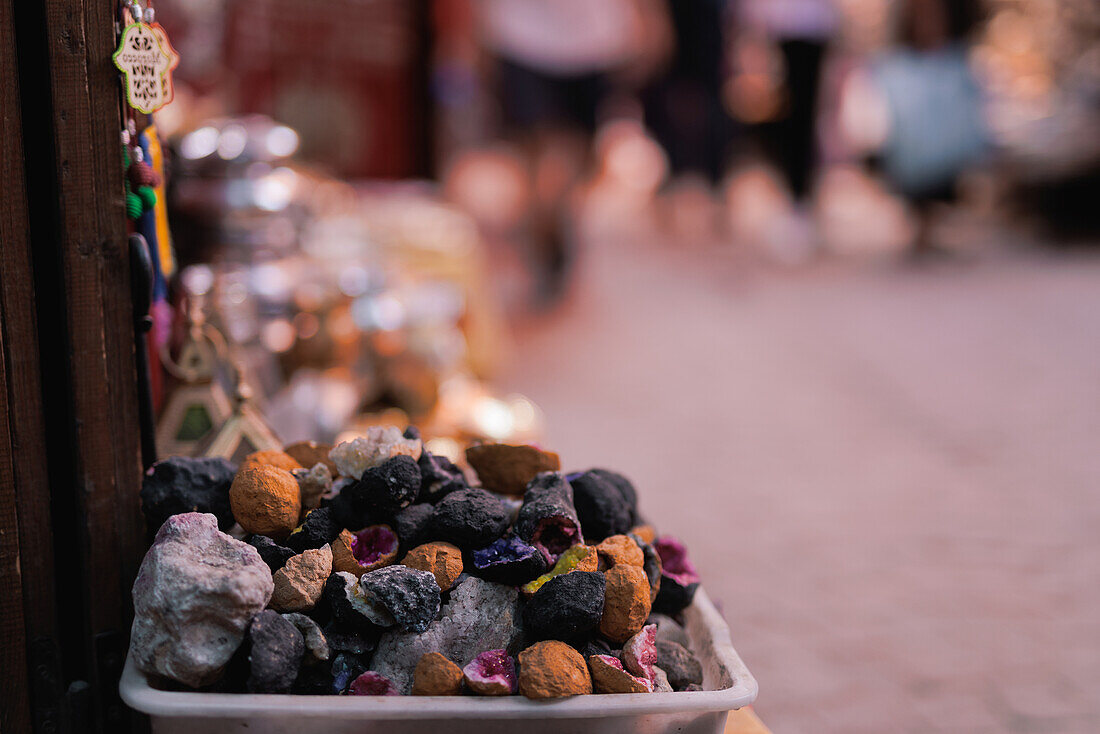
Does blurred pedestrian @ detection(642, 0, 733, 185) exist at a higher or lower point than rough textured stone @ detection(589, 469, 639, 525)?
higher

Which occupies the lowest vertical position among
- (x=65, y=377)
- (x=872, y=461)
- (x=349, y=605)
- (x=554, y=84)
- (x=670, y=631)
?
(x=872, y=461)

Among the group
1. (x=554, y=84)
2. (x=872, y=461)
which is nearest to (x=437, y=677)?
(x=872, y=461)

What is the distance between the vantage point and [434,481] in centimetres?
114

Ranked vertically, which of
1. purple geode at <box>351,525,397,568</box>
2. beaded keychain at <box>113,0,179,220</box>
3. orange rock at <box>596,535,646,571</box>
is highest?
beaded keychain at <box>113,0,179,220</box>

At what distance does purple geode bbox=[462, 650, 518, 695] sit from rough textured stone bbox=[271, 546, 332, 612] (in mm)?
183

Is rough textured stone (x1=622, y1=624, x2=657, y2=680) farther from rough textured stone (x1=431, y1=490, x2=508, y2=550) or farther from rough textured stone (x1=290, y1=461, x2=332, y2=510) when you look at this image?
rough textured stone (x1=290, y1=461, x2=332, y2=510)

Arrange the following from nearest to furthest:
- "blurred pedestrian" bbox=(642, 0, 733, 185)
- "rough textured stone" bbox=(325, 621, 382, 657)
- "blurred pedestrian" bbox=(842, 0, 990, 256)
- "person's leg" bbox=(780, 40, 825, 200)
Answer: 1. "rough textured stone" bbox=(325, 621, 382, 657)
2. "blurred pedestrian" bbox=(642, 0, 733, 185)
3. "blurred pedestrian" bbox=(842, 0, 990, 256)
4. "person's leg" bbox=(780, 40, 825, 200)

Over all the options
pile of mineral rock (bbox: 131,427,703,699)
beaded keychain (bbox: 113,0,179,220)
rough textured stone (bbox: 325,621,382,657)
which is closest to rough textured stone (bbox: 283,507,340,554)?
pile of mineral rock (bbox: 131,427,703,699)

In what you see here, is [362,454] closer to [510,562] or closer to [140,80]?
[510,562]

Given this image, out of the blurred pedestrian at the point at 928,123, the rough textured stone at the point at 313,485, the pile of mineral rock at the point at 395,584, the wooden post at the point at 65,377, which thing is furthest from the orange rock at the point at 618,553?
the blurred pedestrian at the point at 928,123

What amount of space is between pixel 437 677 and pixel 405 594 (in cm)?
9

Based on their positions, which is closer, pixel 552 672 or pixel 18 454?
pixel 552 672

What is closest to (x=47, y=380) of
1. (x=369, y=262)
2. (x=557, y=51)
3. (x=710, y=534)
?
(x=369, y=262)

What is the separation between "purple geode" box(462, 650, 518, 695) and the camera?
0.90 m
